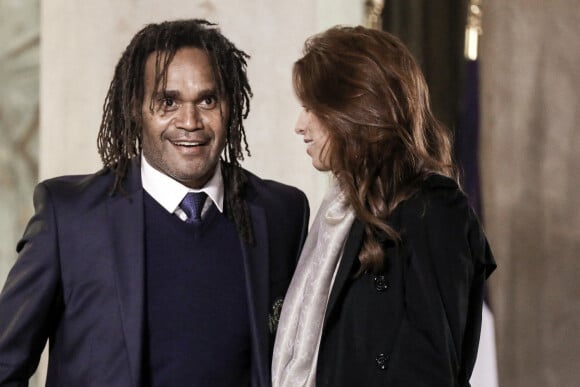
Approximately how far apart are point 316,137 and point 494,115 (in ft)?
6.44

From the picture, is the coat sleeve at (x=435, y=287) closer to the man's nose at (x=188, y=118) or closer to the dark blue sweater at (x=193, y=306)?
the dark blue sweater at (x=193, y=306)

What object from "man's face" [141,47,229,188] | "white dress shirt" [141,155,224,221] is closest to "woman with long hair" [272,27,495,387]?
"man's face" [141,47,229,188]

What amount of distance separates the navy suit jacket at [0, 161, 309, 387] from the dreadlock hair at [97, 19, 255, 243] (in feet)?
0.36

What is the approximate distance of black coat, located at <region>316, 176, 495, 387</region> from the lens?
237cm

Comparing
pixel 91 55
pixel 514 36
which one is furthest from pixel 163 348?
pixel 514 36

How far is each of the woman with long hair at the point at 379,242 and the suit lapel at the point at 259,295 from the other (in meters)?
0.04

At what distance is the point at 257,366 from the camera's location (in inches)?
Answer: 105

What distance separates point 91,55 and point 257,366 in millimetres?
2035

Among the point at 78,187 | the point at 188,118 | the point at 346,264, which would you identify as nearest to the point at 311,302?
the point at 346,264

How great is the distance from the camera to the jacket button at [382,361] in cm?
241

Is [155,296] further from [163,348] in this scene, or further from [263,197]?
[263,197]

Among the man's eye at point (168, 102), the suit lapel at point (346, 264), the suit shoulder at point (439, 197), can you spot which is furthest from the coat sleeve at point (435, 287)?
the man's eye at point (168, 102)

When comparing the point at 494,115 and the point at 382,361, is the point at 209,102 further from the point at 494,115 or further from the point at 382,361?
the point at 494,115

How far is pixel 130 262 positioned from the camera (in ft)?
8.48
